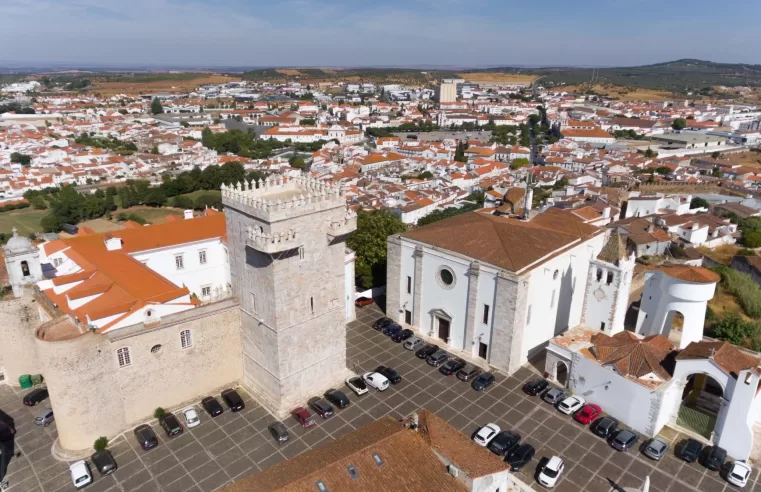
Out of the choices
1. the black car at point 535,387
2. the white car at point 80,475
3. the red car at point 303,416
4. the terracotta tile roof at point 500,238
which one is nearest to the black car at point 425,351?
the black car at point 535,387

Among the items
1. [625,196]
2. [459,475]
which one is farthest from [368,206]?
[459,475]

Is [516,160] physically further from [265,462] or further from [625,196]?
[265,462]

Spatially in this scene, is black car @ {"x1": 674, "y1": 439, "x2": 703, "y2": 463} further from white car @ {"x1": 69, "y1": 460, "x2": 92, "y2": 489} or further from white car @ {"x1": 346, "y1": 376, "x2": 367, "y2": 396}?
white car @ {"x1": 69, "y1": 460, "x2": 92, "y2": 489}

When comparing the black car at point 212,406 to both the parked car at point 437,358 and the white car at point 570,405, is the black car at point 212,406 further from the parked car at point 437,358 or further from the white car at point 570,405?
the white car at point 570,405

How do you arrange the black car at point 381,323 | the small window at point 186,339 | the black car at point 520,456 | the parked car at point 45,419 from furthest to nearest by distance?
the black car at point 381,323 → the small window at point 186,339 → the parked car at point 45,419 → the black car at point 520,456

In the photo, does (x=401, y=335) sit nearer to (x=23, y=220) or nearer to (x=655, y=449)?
(x=655, y=449)

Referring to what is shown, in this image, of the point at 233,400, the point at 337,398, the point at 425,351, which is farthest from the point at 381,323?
the point at 233,400

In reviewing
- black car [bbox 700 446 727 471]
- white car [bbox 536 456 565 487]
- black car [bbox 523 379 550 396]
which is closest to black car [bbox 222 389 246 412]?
white car [bbox 536 456 565 487]
